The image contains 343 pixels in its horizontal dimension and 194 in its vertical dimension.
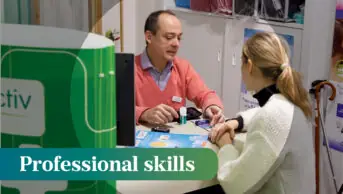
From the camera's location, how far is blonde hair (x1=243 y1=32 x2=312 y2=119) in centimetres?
154

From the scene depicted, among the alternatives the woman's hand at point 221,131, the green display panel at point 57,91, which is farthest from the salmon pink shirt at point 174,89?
the green display panel at point 57,91

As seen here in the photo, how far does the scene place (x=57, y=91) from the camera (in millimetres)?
742

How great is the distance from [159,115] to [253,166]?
677 millimetres

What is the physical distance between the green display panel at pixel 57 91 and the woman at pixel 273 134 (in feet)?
2.59

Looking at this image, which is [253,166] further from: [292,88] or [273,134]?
[292,88]

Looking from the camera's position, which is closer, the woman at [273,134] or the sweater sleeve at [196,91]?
the woman at [273,134]

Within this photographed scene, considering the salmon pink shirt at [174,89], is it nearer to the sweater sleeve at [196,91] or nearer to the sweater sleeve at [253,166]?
the sweater sleeve at [196,91]

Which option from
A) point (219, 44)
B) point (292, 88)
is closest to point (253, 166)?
point (292, 88)

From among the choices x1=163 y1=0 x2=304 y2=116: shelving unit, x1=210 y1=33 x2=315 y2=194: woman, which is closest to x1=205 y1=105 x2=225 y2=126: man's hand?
x1=210 y1=33 x2=315 y2=194: woman

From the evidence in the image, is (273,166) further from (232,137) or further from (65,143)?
(65,143)

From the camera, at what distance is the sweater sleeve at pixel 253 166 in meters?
1.45

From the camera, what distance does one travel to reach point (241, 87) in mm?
3352


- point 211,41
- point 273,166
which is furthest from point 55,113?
point 211,41

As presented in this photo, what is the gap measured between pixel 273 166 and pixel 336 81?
54.1 inches
